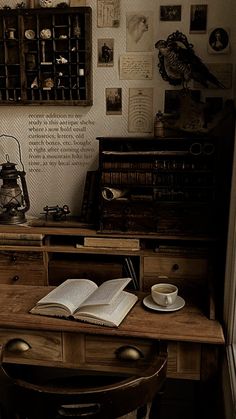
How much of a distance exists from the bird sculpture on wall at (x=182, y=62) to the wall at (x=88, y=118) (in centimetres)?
3

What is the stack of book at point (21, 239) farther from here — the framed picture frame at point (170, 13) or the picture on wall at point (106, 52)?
the framed picture frame at point (170, 13)

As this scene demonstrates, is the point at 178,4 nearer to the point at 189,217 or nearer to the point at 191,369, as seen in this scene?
the point at 189,217

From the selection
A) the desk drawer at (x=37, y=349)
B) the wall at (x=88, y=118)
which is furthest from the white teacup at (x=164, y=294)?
the wall at (x=88, y=118)

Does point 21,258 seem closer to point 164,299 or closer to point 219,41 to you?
point 164,299

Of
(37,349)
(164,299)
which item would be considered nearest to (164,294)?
(164,299)

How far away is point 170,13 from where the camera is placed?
1.77 meters

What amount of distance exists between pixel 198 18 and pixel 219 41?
13cm

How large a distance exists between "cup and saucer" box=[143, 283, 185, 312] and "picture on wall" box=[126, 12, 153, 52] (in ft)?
3.23

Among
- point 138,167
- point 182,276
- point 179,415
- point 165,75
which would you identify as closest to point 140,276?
point 182,276

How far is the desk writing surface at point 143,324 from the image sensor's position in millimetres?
1336

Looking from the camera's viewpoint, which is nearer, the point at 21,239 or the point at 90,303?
the point at 90,303

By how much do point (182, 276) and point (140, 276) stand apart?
0.53 feet

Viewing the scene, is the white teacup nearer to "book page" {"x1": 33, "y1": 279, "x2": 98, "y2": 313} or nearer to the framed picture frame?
"book page" {"x1": 33, "y1": 279, "x2": 98, "y2": 313}

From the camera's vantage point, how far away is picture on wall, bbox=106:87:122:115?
1.86 meters
